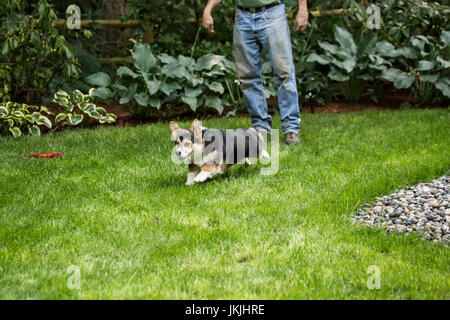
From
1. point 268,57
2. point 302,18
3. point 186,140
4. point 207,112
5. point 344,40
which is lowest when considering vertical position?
point 207,112

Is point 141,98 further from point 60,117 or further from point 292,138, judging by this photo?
point 292,138

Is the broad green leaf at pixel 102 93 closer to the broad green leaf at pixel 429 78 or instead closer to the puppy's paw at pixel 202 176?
the puppy's paw at pixel 202 176

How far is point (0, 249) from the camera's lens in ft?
9.55

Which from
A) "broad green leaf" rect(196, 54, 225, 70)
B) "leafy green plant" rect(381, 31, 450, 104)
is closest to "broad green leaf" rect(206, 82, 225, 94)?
"broad green leaf" rect(196, 54, 225, 70)

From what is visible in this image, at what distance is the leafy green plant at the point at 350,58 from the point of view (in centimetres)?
749

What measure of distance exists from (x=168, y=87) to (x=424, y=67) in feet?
11.2

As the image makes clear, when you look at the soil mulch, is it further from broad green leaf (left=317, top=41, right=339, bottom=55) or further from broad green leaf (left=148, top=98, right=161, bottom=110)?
broad green leaf (left=317, top=41, right=339, bottom=55)

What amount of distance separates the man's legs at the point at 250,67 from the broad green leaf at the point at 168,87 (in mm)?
1483

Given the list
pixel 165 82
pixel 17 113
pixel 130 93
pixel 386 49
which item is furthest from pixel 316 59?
pixel 17 113

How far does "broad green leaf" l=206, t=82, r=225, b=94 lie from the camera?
6945 millimetres

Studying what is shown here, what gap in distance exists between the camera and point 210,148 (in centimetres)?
388

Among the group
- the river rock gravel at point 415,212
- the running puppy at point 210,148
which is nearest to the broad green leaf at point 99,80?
the running puppy at point 210,148

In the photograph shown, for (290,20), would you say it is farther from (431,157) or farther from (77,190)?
(77,190)
